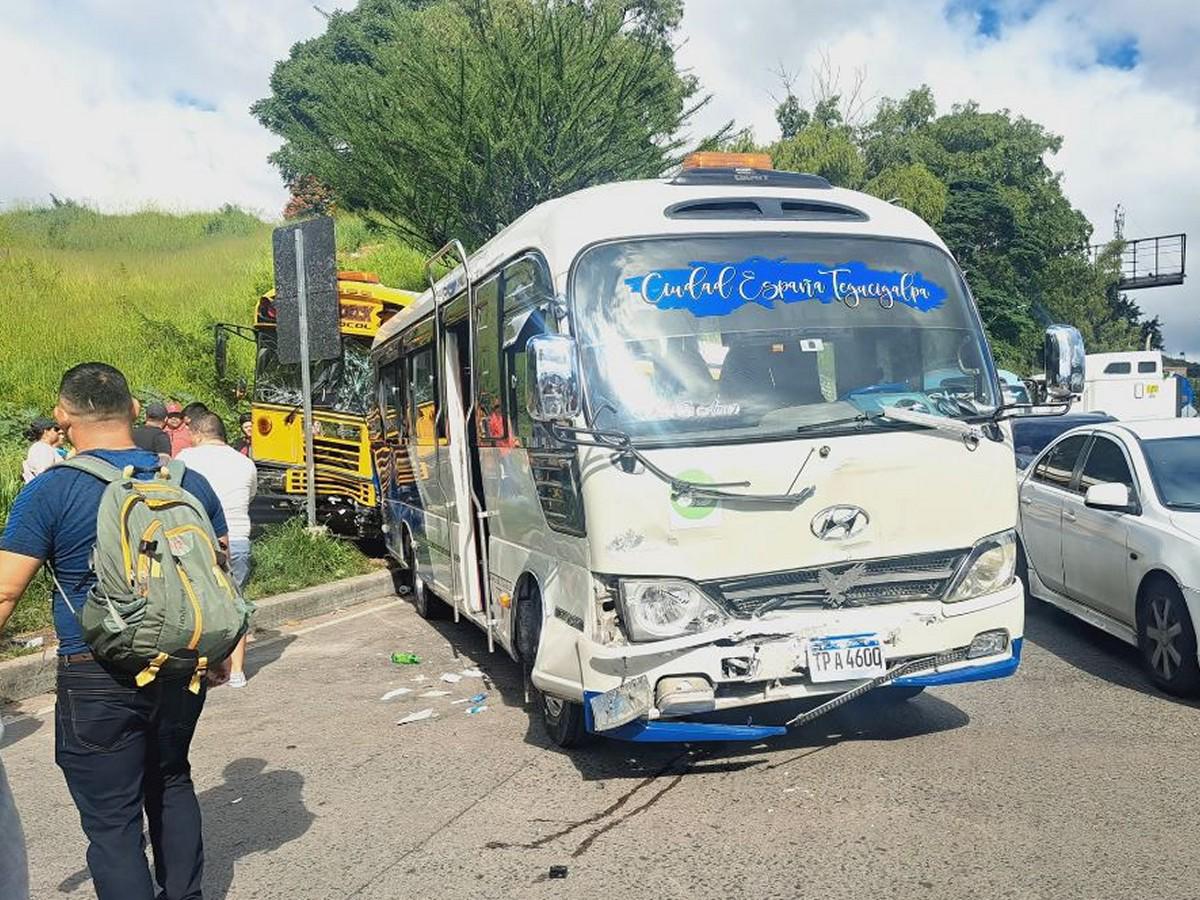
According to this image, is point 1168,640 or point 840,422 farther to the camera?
point 1168,640

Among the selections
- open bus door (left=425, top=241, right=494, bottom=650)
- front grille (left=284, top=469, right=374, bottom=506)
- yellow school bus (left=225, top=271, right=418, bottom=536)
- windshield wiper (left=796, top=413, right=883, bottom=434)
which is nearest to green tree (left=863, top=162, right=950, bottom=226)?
yellow school bus (left=225, top=271, right=418, bottom=536)

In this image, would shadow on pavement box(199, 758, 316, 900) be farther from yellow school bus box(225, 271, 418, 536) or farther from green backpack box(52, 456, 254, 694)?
yellow school bus box(225, 271, 418, 536)

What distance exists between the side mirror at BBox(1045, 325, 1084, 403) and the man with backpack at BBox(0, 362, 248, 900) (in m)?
4.43

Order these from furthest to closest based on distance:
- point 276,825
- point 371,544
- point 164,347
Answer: point 164,347 < point 371,544 < point 276,825

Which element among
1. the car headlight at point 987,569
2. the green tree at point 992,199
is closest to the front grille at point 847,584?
the car headlight at point 987,569

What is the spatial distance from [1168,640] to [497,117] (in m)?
13.3

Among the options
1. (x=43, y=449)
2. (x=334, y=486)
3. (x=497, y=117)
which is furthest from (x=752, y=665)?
(x=497, y=117)

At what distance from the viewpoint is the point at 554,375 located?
4863 mm

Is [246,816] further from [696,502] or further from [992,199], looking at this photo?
[992,199]

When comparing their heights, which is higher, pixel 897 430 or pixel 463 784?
pixel 897 430

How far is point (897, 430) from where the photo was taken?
5363mm

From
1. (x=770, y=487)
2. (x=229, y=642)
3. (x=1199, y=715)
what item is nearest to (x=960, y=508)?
(x=770, y=487)

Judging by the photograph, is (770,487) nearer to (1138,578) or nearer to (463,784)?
(463,784)

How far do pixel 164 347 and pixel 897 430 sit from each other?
1956cm
